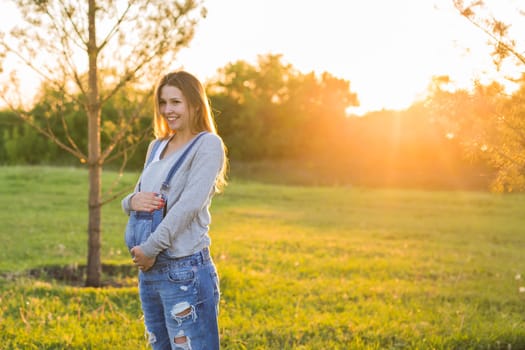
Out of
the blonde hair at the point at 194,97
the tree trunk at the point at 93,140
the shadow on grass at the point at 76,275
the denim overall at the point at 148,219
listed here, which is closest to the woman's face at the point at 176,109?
the blonde hair at the point at 194,97

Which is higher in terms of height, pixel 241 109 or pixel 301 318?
pixel 241 109

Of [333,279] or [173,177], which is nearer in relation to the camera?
[173,177]

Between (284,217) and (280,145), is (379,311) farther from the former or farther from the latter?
(280,145)

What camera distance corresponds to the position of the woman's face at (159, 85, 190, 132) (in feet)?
9.35

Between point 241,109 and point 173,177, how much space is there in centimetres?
4218

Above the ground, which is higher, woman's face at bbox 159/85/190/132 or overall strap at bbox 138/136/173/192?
woman's face at bbox 159/85/190/132

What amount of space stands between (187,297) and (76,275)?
189 inches

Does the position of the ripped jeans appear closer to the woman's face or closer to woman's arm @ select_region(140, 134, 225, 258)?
woman's arm @ select_region(140, 134, 225, 258)

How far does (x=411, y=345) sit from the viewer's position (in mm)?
4691

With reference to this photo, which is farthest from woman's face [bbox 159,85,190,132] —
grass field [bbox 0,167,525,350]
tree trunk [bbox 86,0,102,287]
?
tree trunk [bbox 86,0,102,287]

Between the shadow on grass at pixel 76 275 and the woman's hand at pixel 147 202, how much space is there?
150 inches

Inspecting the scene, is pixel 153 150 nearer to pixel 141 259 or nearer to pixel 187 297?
pixel 141 259

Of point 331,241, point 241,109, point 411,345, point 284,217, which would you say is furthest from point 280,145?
point 411,345

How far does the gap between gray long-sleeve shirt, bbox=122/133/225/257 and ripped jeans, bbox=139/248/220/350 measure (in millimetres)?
72
